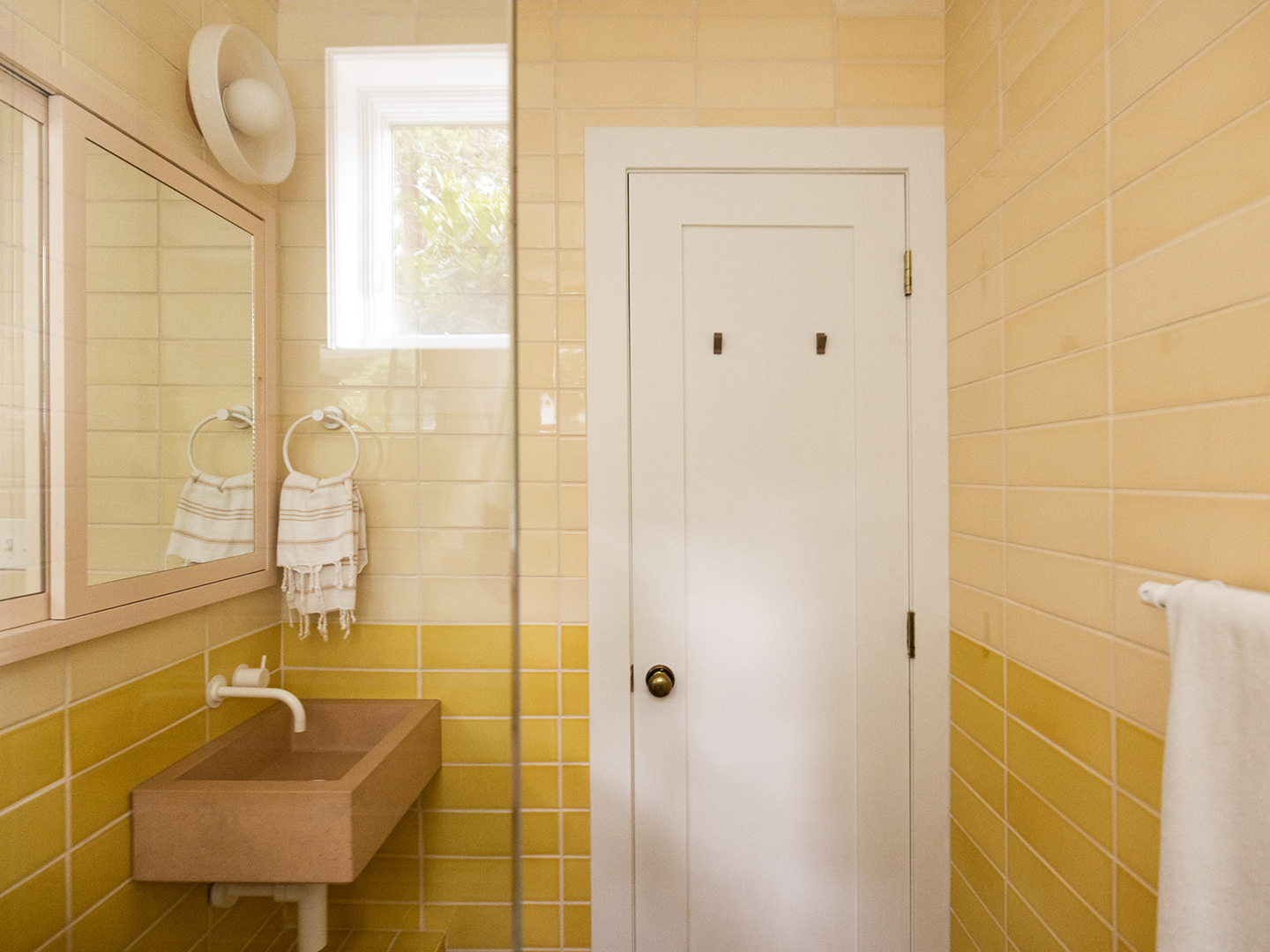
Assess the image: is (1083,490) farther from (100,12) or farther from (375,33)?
(100,12)

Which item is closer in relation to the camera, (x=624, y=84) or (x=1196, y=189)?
(x=1196, y=189)

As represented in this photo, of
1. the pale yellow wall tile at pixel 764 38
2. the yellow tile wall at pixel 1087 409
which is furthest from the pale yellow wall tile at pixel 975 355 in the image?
the pale yellow wall tile at pixel 764 38

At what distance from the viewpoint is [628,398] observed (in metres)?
1.34

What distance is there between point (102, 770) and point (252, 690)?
8 centimetres

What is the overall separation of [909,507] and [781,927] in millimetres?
923

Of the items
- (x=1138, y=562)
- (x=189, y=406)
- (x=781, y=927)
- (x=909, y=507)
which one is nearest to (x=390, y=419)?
(x=189, y=406)

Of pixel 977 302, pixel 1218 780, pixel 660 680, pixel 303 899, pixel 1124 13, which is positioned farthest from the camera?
pixel 660 680

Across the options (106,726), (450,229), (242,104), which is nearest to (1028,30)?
(450,229)

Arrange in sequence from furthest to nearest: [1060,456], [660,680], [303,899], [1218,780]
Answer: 1. [660,680]
2. [1060,456]
3. [1218,780]
4. [303,899]

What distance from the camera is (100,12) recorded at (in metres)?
0.31

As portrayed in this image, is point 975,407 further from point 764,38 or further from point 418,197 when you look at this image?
point 418,197

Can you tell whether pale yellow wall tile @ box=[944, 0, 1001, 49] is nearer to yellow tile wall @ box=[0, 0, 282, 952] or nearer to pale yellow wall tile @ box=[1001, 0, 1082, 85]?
pale yellow wall tile @ box=[1001, 0, 1082, 85]

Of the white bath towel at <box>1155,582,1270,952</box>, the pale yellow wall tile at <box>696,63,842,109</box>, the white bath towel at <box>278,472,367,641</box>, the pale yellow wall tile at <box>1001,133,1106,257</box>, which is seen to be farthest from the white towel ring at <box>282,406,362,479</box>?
the pale yellow wall tile at <box>696,63,842,109</box>

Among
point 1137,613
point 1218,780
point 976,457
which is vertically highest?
point 976,457
